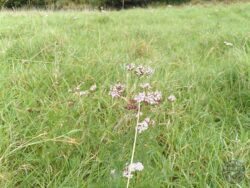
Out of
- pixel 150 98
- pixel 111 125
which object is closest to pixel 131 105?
pixel 150 98

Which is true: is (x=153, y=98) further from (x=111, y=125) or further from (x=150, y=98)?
(x=111, y=125)

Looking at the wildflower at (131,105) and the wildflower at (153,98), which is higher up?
the wildflower at (153,98)

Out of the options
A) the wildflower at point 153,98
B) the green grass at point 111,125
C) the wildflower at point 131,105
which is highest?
the wildflower at point 153,98

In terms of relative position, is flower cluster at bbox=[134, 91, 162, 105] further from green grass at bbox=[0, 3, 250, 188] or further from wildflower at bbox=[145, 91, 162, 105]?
green grass at bbox=[0, 3, 250, 188]

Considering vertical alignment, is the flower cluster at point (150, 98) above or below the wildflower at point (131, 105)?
above

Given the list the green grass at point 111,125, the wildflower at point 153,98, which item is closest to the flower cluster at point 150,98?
the wildflower at point 153,98

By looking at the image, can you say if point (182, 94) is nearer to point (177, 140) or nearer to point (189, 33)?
point (177, 140)

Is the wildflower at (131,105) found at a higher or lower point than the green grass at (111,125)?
higher

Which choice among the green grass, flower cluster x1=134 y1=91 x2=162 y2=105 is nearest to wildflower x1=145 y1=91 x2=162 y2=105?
flower cluster x1=134 y1=91 x2=162 y2=105

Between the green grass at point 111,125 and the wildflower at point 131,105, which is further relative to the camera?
the wildflower at point 131,105

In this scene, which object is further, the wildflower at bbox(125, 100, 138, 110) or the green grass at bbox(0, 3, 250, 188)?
the wildflower at bbox(125, 100, 138, 110)

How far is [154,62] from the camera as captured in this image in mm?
2752

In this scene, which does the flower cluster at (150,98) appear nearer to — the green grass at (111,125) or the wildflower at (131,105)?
the wildflower at (131,105)

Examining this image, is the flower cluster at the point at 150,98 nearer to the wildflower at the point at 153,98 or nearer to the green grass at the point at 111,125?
the wildflower at the point at 153,98
